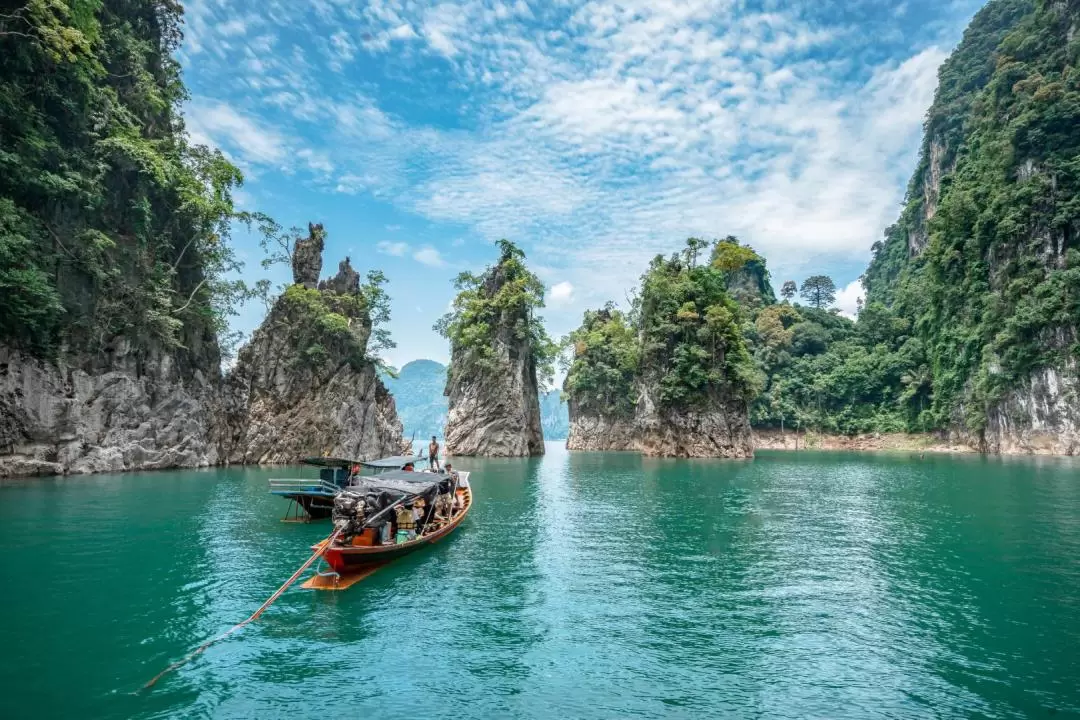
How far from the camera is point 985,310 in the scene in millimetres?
60844

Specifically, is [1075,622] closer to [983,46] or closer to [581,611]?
[581,611]

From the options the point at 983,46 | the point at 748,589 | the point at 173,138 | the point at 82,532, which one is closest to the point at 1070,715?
the point at 748,589

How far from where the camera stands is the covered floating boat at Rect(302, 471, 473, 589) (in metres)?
14.1

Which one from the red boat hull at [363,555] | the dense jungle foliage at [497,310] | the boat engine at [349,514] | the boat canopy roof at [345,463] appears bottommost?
the red boat hull at [363,555]

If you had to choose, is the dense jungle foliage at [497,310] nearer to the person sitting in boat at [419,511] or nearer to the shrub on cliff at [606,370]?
the shrub on cliff at [606,370]

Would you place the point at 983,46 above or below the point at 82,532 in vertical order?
above

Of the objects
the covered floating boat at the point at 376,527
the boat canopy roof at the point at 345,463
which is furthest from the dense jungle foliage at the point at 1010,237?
the covered floating boat at the point at 376,527

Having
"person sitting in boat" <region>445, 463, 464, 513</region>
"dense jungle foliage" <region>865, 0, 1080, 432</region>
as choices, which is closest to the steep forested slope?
"person sitting in boat" <region>445, 463, 464, 513</region>

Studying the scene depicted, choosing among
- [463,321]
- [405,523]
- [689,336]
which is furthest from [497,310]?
[405,523]

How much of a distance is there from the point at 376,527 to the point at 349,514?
35.8 inches

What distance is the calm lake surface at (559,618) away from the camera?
8.43 m

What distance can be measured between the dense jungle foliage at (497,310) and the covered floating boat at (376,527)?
4792 centimetres

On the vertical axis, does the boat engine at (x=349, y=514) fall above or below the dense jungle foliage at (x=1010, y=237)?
below

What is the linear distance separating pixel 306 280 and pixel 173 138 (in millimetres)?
15028
